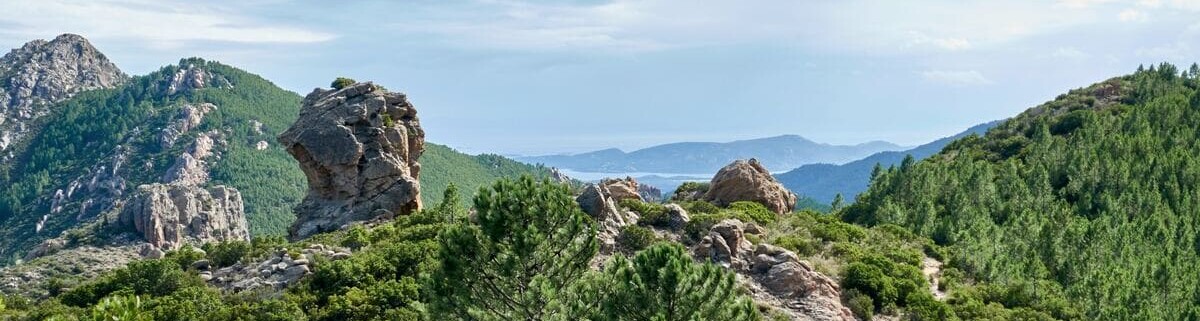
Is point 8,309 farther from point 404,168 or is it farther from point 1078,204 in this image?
point 1078,204

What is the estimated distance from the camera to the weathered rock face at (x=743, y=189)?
194 feet

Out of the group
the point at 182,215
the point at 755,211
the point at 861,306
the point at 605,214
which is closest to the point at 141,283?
the point at 605,214

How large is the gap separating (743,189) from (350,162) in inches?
973

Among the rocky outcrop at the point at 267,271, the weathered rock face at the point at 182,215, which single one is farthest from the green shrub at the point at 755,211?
the weathered rock face at the point at 182,215

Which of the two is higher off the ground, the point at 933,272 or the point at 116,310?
the point at 116,310

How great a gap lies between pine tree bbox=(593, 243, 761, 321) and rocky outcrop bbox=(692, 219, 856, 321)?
12.6 metres

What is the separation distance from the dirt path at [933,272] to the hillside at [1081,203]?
1.49 metres

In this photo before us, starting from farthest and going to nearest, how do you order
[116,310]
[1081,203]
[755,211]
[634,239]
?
[1081,203] < [755,211] < [634,239] < [116,310]

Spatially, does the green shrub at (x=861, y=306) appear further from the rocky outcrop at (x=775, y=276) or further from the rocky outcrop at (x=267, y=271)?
the rocky outcrop at (x=267, y=271)

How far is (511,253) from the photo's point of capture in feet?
82.7

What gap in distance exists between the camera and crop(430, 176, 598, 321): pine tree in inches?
993

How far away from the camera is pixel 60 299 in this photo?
3806 cm

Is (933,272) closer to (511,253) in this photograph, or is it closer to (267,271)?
(511,253)

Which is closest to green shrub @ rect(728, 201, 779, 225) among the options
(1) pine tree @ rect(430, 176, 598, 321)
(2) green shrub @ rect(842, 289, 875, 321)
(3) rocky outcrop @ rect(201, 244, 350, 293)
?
(2) green shrub @ rect(842, 289, 875, 321)
